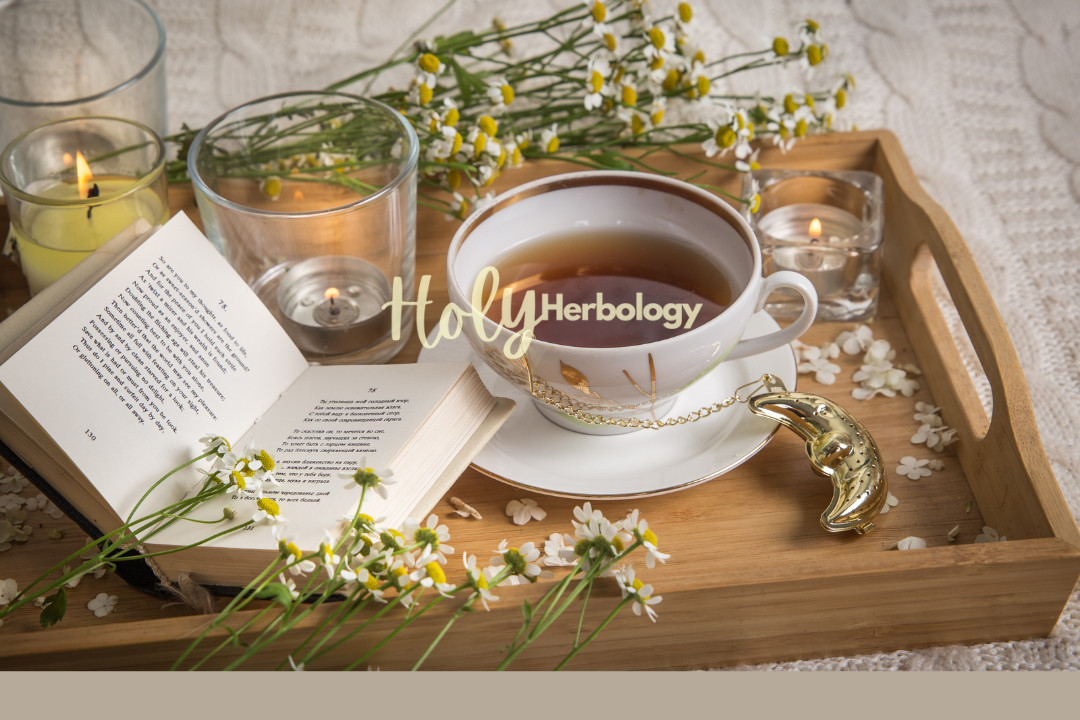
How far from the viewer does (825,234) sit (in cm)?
85

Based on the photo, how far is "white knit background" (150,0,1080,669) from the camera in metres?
0.95

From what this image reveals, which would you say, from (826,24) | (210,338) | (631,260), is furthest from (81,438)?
(826,24)

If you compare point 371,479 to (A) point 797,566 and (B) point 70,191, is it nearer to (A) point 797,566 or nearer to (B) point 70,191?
(A) point 797,566

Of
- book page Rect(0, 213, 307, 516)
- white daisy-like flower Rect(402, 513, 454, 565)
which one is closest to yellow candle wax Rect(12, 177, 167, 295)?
book page Rect(0, 213, 307, 516)

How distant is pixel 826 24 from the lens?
1300mm

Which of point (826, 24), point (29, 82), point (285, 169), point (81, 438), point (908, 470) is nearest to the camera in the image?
point (81, 438)

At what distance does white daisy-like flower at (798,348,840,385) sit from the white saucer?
0.05 meters

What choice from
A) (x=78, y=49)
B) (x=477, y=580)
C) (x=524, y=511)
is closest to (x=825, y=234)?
(x=524, y=511)

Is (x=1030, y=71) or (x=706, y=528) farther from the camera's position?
(x=1030, y=71)

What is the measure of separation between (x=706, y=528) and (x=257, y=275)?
0.41m

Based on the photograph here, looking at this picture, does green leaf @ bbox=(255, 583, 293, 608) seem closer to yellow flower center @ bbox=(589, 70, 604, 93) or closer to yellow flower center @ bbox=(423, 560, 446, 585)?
yellow flower center @ bbox=(423, 560, 446, 585)

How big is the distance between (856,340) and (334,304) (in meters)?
0.43

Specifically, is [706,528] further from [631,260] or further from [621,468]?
[631,260]

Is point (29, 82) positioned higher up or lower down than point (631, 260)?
lower down
